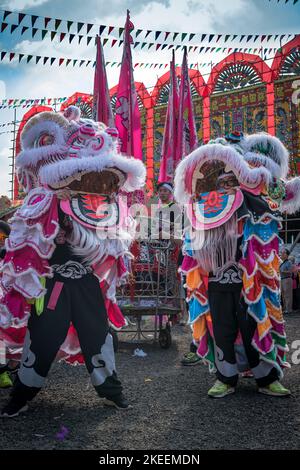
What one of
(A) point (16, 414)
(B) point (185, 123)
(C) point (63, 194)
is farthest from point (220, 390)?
(B) point (185, 123)

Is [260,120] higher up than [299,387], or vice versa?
[260,120]

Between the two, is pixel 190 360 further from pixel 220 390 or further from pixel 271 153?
pixel 271 153

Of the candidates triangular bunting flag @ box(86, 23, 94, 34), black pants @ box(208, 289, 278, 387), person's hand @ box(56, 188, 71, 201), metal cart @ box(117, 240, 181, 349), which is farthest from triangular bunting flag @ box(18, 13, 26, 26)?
black pants @ box(208, 289, 278, 387)

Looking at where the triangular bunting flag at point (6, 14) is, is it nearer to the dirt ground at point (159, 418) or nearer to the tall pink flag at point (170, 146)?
the tall pink flag at point (170, 146)

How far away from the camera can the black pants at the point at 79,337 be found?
9.12 ft

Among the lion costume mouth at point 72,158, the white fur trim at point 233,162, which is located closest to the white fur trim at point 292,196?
the white fur trim at point 233,162

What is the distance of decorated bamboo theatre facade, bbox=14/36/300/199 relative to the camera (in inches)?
523

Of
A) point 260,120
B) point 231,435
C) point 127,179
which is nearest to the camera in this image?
point 231,435

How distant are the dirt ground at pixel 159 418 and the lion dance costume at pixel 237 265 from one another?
262mm

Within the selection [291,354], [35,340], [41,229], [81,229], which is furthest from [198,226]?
[291,354]

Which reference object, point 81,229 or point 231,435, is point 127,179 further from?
point 231,435

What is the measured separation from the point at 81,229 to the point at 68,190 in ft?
0.96

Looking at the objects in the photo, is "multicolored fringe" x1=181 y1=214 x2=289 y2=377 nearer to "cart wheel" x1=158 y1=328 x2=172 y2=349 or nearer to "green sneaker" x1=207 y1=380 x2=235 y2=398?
"green sneaker" x1=207 y1=380 x2=235 y2=398

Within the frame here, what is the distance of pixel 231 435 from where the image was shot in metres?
2.41
